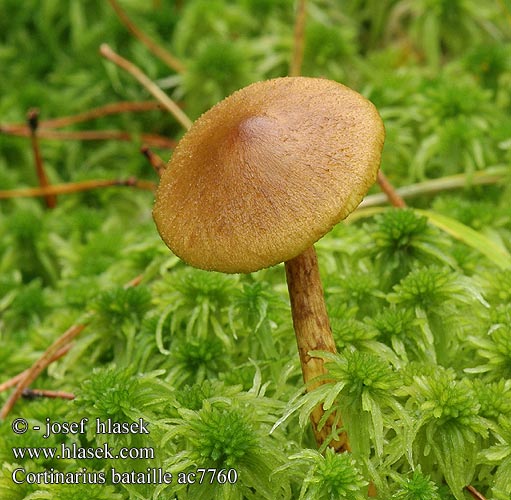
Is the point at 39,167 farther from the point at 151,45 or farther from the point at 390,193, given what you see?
the point at 390,193

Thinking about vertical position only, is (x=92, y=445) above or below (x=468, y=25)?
below

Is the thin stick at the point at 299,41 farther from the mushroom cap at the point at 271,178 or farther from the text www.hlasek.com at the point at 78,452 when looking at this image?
the text www.hlasek.com at the point at 78,452

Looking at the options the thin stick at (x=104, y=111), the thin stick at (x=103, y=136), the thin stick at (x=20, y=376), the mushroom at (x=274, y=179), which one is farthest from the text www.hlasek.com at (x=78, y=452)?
the thin stick at (x=104, y=111)

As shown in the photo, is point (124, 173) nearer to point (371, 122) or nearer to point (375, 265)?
point (375, 265)

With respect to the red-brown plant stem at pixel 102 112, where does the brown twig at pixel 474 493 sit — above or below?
below

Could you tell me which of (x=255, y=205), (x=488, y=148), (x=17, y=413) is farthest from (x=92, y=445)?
(x=488, y=148)

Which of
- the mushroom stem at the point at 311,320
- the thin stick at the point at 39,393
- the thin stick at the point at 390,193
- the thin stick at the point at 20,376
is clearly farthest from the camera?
the thin stick at the point at 390,193

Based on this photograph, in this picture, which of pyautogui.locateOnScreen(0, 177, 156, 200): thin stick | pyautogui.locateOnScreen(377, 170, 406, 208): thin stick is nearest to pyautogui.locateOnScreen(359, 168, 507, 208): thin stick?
pyautogui.locateOnScreen(377, 170, 406, 208): thin stick
